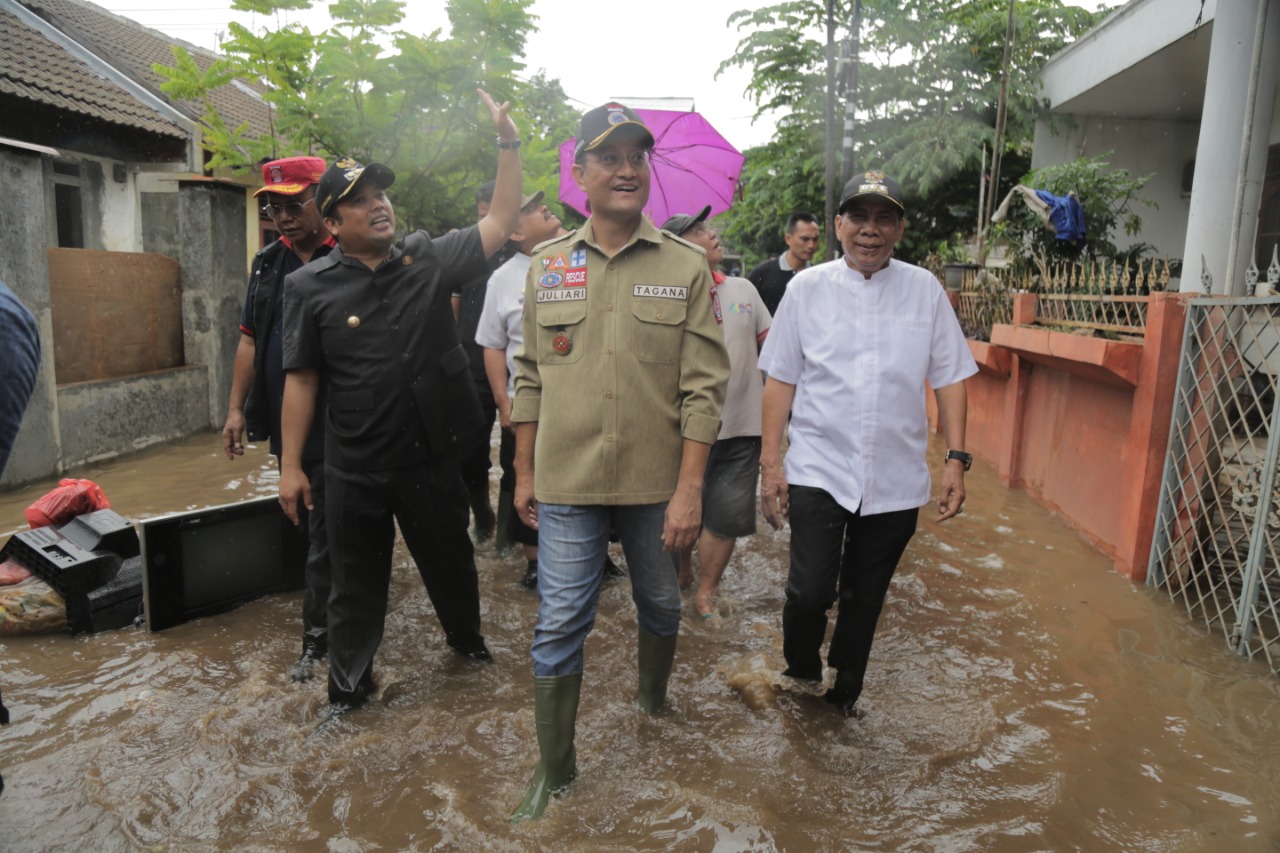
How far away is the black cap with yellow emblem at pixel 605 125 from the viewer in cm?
276

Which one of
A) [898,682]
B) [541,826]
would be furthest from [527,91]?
[541,826]

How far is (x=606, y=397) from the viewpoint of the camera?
2.80 m

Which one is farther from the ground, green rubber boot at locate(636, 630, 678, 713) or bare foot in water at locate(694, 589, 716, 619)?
green rubber boot at locate(636, 630, 678, 713)

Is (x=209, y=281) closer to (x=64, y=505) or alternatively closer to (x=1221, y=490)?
(x=64, y=505)

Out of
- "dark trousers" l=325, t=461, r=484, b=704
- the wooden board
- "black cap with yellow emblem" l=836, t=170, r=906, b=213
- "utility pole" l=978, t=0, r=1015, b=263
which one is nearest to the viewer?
"black cap with yellow emblem" l=836, t=170, r=906, b=213

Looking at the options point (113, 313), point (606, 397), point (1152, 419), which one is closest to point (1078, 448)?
point (1152, 419)

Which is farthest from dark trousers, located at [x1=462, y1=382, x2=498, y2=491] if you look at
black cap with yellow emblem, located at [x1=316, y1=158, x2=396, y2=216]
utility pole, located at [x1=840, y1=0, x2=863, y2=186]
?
utility pole, located at [x1=840, y1=0, x2=863, y2=186]

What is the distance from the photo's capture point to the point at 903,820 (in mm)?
2822

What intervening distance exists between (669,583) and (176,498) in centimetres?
523

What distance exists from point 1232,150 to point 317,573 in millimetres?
6453

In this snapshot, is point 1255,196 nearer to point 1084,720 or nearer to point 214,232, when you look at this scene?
point 1084,720

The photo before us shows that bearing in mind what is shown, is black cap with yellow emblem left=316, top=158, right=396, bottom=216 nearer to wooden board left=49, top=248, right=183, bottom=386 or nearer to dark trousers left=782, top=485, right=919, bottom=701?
dark trousers left=782, top=485, right=919, bottom=701

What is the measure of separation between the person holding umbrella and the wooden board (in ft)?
19.8

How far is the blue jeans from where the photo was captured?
9.21ft
